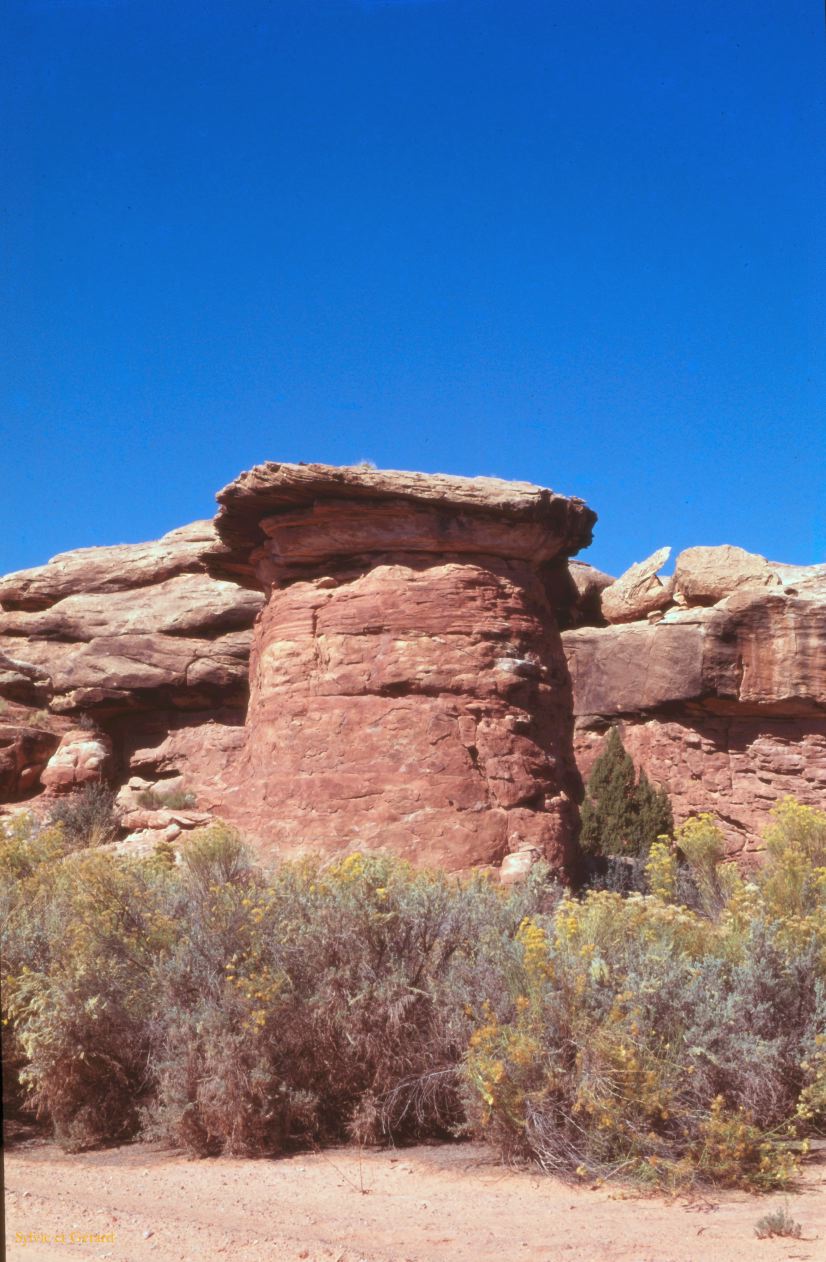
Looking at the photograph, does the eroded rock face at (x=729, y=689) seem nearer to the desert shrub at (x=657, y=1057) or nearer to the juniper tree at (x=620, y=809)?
the juniper tree at (x=620, y=809)

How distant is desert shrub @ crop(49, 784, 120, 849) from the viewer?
46.4ft

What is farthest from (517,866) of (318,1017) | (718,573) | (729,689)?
(718,573)

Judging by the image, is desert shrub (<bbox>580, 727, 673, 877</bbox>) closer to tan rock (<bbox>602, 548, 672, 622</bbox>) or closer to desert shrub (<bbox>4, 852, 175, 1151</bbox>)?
tan rock (<bbox>602, 548, 672, 622</bbox>)

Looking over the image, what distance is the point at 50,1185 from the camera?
5305mm

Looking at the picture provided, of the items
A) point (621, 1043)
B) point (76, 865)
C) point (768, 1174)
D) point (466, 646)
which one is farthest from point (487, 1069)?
point (466, 646)

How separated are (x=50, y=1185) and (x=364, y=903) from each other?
229cm

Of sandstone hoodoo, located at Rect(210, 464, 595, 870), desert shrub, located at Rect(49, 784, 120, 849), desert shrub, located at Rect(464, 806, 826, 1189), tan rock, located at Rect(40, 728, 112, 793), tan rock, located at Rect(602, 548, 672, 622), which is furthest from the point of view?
tan rock, located at Rect(602, 548, 672, 622)

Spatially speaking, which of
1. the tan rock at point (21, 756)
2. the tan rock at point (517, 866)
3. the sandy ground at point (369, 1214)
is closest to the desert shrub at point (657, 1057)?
the sandy ground at point (369, 1214)

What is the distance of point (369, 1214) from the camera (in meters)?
4.87

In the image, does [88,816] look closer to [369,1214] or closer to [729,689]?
[729,689]

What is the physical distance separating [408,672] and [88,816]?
30.6 ft

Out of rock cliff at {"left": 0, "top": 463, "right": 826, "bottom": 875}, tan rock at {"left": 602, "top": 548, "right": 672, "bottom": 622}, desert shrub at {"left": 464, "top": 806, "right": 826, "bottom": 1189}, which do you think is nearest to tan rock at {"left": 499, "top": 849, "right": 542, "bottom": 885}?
rock cliff at {"left": 0, "top": 463, "right": 826, "bottom": 875}

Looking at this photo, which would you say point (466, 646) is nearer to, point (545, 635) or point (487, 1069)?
point (545, 635)

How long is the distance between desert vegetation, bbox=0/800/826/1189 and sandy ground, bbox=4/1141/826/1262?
18 centimetres
